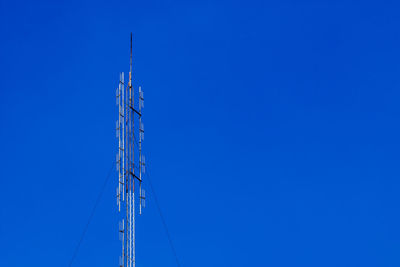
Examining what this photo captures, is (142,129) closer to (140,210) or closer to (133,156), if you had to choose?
(133,156)

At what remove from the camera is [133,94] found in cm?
2911

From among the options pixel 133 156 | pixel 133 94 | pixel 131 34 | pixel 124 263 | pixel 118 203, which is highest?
pixel 131 34

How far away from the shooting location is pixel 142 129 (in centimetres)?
2934

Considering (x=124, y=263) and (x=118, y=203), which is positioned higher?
(x=118, y=203)

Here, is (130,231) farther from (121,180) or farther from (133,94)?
(133,94)

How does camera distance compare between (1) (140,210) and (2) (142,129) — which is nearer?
(1) (140,210)

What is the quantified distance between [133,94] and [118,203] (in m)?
5.62

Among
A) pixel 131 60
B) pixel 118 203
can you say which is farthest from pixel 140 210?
pixel 131 60

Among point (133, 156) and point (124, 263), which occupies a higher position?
point (133, 156)

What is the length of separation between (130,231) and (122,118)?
17.6ft

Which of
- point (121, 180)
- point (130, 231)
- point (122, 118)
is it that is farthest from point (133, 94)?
point (130, 231)

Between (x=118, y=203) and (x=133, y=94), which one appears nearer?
(x=118, y=203)

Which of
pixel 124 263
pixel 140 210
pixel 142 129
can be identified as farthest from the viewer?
pixel 142 129

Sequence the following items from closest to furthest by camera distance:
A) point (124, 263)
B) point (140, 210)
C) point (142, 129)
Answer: point (124, 263) → point (140, 210) → point (142, 129)
